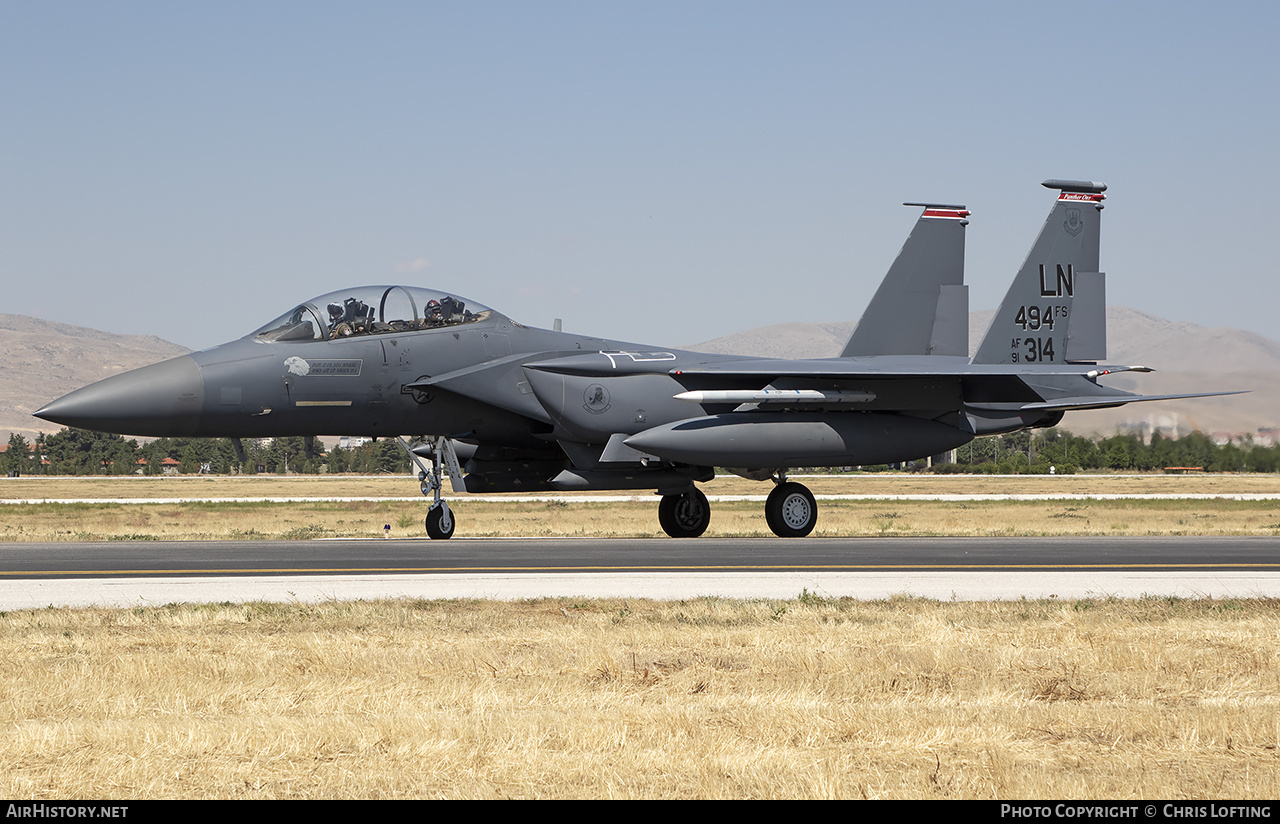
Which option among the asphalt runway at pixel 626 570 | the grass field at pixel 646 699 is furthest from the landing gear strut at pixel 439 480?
the grass field at pixel 646 699

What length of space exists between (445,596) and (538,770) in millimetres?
5767

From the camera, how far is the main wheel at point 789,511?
19.9m

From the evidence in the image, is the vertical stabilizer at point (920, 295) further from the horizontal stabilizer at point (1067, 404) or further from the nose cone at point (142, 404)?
the nose cone at point (142, 404)

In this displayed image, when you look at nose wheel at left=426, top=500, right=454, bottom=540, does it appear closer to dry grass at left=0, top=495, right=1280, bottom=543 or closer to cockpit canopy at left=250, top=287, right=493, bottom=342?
cockpit canopy at left=250, top=287, right=493, bottom=342

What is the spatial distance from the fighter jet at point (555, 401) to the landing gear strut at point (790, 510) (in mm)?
27

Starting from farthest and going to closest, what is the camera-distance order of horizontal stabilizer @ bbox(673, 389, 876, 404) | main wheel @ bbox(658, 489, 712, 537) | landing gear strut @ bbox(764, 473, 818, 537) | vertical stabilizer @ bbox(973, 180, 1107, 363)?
vertical stabilizer @ bbox(973, 180, 1107, 363) → main wheel @ bbox(658, 489, 712, 537) → landing gear strut @ bbox(764, 473, 818, 537) → horizontal stabilizer @ bbox(673, 389, 876, 404)

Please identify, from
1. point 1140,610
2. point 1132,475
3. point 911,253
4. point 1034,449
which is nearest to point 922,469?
point 1034,449

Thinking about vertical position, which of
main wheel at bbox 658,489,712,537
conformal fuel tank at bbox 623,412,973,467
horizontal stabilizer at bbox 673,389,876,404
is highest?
horizontal stabilizer at bbox 673,389,876,404

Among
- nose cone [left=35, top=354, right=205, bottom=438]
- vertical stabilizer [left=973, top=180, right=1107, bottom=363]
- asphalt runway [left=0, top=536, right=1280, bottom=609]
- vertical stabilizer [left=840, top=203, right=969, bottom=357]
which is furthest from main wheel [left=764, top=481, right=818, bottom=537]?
nose cone [left=35, top=354, right=205, bottom=438]

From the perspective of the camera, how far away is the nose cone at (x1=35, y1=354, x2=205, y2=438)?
15.8m

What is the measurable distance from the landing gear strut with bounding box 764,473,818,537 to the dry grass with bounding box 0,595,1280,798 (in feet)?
30.9

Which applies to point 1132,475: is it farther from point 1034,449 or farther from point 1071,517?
point 1071,517

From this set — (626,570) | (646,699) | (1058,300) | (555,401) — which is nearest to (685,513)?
(555,401)

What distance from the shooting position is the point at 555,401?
18.2 metres
